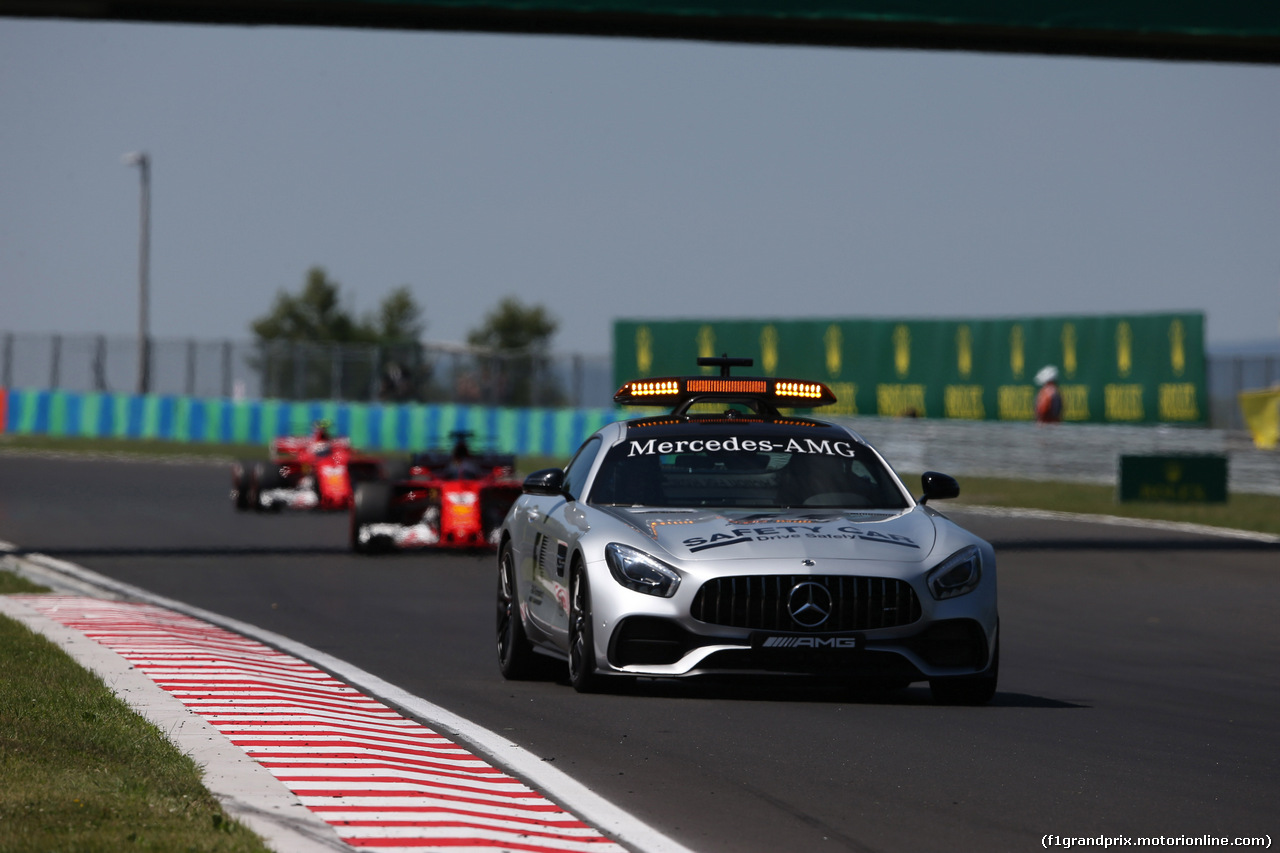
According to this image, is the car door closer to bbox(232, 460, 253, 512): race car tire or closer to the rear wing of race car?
the rear wing of race car

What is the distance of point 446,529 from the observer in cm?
1994

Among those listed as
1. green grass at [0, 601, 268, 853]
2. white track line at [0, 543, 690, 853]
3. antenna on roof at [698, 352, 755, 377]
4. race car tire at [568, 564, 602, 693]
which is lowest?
white track line at [0, 543, 690, 853]

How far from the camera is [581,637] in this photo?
9.38m

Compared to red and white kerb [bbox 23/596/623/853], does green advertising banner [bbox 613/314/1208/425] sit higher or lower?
higher

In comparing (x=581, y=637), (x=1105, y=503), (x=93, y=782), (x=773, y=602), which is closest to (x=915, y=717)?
(x=773, y=602)

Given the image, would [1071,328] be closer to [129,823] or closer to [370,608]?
[370,608]

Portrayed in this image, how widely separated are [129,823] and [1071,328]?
34.8 metres

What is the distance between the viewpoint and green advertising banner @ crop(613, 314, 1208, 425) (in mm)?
37656

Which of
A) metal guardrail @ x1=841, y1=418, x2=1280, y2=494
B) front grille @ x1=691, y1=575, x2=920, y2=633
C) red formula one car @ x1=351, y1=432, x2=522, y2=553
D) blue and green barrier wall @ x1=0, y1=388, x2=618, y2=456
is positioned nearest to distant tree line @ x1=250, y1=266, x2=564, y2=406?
blue and green barrier wall @ x1=0, y1=388, x2=618, y2=456

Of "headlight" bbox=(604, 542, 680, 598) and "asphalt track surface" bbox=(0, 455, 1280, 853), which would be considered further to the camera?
"headlight" bbox=(604, 542, 680, 598)

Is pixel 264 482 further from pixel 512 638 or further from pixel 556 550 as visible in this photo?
pixel 556 550

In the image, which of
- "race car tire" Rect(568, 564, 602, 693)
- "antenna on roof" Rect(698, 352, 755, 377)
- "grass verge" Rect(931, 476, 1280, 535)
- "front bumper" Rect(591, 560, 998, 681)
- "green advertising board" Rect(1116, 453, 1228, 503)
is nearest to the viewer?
"front bumper" Rect(591, 560, 998, 681)

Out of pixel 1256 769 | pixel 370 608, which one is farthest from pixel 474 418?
pixel 1256 769

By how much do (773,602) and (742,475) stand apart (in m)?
1.37
